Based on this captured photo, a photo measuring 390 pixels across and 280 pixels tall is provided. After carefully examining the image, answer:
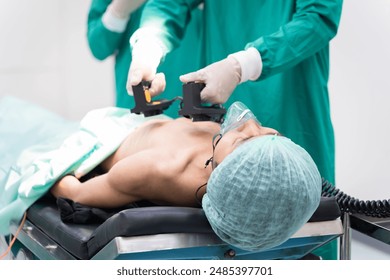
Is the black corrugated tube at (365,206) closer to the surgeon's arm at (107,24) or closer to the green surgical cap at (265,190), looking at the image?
the green surgical cap at (265,190)

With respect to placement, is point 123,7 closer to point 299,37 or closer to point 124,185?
point 299,37

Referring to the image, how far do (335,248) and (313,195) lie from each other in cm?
75

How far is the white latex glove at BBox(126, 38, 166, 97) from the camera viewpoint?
1714mm

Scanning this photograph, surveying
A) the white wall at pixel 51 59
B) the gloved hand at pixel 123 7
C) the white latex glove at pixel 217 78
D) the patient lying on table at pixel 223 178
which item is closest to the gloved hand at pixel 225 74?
the white latex glove at pixel 217 78

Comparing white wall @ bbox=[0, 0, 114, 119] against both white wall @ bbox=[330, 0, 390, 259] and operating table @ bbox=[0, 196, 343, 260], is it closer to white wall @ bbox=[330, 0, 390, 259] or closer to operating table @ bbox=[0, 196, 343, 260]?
white wall @ bbox=[330, 0, 390, 259]

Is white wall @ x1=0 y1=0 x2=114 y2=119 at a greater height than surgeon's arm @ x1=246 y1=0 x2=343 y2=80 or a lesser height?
lesser

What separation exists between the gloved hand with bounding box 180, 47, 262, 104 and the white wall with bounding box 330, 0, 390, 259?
0.54 meters

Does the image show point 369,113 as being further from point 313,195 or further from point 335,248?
point 313,195

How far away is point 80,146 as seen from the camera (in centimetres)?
181

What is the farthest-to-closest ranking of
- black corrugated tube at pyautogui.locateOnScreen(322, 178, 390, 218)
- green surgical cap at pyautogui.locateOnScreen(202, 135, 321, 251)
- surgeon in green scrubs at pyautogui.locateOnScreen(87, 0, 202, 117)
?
surgeon in green scrubs at pyautogui.locateOnScreen(87, 0, 202, 117) → black corrugated tube at pyautogui.locateOnScreen(322, 178, 390, 218) → green surgical cap at pyautogui.locateOnScreen(202, 135, 321, 251)

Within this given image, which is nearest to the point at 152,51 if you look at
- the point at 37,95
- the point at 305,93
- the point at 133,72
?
the point at 133,72

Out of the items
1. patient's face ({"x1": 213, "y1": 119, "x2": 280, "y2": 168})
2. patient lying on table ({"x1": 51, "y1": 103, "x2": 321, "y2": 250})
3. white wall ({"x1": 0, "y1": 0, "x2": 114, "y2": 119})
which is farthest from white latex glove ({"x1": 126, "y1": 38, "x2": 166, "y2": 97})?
white wall ({"x1": 0, "y1": 0, "x2": 114, "y2": 119})

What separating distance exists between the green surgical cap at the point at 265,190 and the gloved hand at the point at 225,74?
15.9 inches

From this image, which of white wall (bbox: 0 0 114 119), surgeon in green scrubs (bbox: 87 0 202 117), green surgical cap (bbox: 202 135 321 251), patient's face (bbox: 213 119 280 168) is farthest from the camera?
white wall (bbox: 0 0 114 119)
